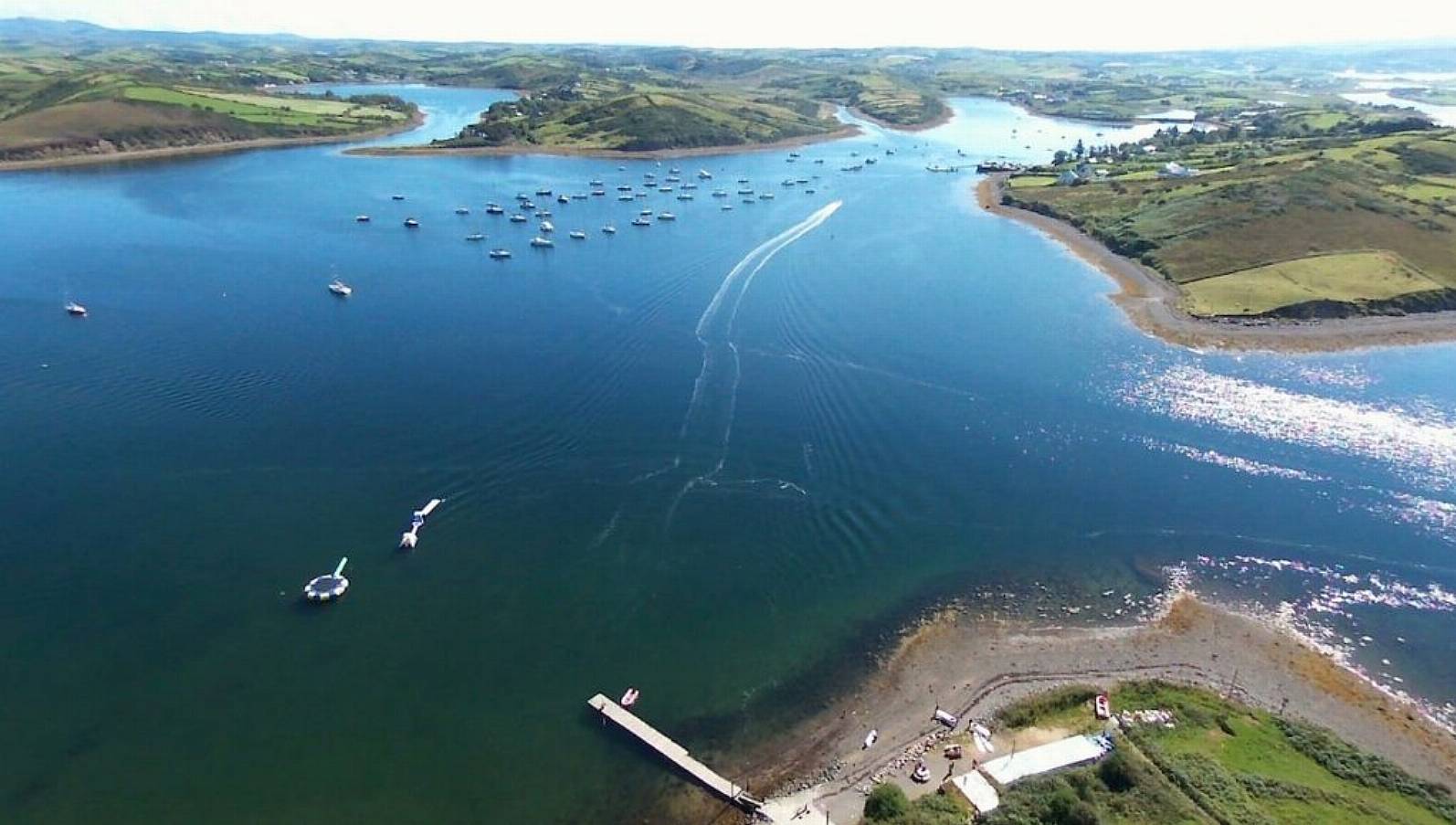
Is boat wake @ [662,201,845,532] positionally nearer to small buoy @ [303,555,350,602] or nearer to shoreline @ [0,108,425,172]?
small buoy @ [303,555,350,602]

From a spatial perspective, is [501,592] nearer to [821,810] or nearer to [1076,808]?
[821,810]

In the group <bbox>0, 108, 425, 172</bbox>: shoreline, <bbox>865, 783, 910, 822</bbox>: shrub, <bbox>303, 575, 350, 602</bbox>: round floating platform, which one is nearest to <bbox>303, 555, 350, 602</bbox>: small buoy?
<bbox>303, 575, 350, 602</bbox>: round floating platform

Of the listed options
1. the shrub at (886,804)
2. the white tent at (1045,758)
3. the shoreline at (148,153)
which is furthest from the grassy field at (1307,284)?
the shoreline at (148,153)

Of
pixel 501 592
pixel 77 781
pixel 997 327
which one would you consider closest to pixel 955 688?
pixel 501 592

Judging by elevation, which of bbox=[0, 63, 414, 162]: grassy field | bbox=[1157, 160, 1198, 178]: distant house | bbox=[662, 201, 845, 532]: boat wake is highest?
bbox=[0, 63, 414, 162]: grassy field

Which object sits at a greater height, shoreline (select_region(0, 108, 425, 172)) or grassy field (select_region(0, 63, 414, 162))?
grassy field (select_region(0, 63, 414, 162))

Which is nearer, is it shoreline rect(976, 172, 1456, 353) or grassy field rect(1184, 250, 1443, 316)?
shoreline rect(976, 172, 1456, 353)

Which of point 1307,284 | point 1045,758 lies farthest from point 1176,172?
point 1045,758
